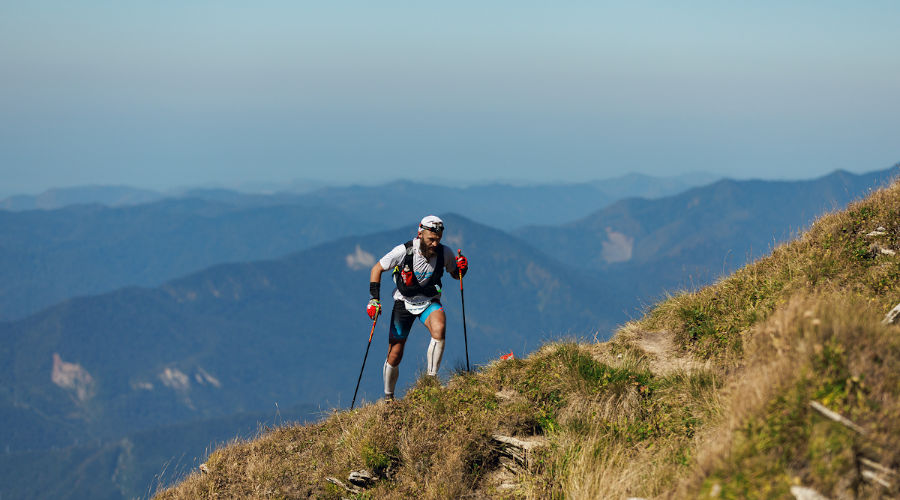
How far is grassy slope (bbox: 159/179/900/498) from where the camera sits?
5.77 meters

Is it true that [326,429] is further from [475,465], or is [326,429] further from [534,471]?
[534,471]

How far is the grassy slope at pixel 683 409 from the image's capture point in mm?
5766

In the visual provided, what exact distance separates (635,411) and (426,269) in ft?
14.1

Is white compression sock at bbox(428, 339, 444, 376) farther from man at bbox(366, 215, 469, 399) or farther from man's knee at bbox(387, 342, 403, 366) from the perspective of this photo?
man's knee at bbox(387, 342, 403, 366)

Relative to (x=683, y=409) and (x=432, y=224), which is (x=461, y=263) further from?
(x=683, y=409)

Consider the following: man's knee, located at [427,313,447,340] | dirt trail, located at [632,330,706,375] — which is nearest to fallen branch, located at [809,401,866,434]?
dirt trail, located at [632,330,706,375]

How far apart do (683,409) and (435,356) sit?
4.36 metres

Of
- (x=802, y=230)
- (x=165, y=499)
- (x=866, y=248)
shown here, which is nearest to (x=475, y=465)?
(x=165, y=499)

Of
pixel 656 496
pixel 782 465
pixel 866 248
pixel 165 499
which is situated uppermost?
pixel 866 248

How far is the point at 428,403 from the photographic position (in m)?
10.5

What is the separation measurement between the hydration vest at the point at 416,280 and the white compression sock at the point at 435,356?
0.86 meters

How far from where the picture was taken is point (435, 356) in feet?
37.9

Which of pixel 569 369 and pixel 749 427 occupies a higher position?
pixel 749 427

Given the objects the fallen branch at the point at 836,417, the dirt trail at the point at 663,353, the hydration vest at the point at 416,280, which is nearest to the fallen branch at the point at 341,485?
the hydration vest at the point at 416,280
